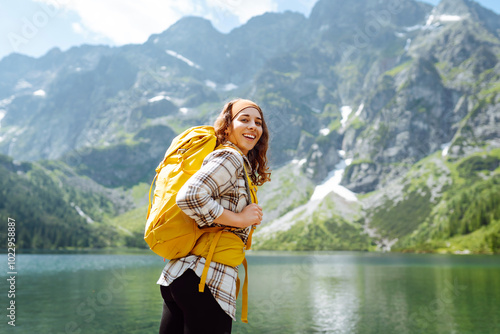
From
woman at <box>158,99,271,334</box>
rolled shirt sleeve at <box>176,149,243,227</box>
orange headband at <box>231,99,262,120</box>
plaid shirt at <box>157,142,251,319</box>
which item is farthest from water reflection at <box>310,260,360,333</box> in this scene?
rolled shirt sleeve at <box>176,149,243,227</box>

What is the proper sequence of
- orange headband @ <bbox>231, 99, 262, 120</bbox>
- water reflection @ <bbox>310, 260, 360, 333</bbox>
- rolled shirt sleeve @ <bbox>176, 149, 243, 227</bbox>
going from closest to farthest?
rolled shirt sleeve @ <bbox>176, 149, 243, 227</bbox>, orange headband @ <bbox>231, 99, 262, 120</bbox>, water reflection @ <bbox>310, 260, 360, 333</bbox>

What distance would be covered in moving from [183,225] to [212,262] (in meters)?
0.45

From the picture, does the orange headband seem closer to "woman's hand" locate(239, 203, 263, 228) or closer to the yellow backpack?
the yellow backpack

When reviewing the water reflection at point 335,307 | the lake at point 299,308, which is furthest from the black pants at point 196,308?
the water reflection at point 335,307

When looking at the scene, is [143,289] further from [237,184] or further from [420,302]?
[237,184]

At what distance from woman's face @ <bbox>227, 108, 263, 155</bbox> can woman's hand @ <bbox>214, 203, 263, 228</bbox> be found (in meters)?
0.71

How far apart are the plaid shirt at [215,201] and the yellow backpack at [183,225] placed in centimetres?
8

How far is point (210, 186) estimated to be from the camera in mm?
3453

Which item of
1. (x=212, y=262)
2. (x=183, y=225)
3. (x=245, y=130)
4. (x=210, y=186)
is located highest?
(x=245, y=130)

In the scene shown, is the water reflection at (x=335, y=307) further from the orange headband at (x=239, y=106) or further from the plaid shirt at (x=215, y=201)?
the orange headband at (x=239, y=106)

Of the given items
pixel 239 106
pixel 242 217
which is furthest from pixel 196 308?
pixel 239 106

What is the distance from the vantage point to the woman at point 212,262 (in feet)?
11.1

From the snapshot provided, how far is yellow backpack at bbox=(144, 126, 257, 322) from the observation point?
3.46 metres

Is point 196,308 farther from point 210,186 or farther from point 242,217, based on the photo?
point 210,186
